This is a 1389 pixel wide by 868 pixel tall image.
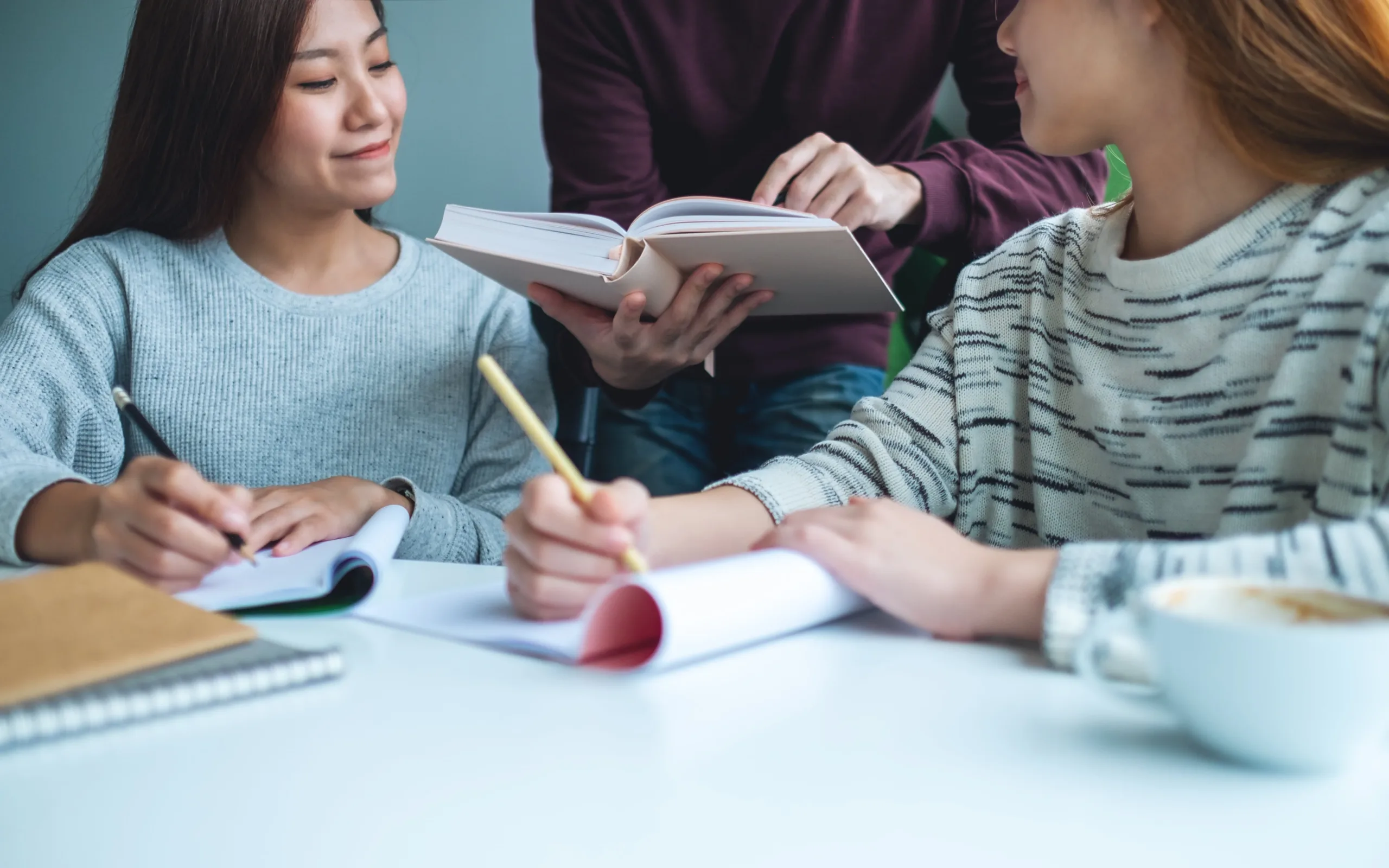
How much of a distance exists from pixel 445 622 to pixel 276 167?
3.00ft

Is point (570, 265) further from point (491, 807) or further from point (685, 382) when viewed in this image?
point (491, 807)

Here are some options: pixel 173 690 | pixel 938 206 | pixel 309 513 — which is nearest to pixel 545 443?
pixel 173 690

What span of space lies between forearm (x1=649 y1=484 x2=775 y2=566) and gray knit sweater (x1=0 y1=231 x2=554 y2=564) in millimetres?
447

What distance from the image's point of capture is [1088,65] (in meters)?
0.98

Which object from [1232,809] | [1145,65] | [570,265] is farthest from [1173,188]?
[1232,809]

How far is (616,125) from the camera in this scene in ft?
5.33

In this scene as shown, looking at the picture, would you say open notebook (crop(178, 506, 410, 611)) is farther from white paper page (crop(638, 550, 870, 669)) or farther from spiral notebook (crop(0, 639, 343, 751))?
white paper page (crop(638, 550, 870, 669))

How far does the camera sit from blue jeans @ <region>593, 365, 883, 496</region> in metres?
1.61

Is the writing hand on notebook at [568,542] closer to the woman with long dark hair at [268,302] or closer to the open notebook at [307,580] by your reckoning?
the open notebook at [307,580]

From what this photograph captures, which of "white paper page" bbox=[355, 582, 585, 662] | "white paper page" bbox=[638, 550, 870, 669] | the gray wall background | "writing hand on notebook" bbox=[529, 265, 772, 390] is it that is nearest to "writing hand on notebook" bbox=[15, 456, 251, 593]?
"white paper page" bbox=[355, 582, 585, 662]

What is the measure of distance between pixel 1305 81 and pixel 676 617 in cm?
63

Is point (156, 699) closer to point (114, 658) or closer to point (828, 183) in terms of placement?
point (114, 658)

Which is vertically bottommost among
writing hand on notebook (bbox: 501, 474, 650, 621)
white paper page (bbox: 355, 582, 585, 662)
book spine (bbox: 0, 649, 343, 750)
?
white paper page (bbox: 355, 582, 585, 662)

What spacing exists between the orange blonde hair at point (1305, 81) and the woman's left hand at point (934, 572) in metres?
0.41
